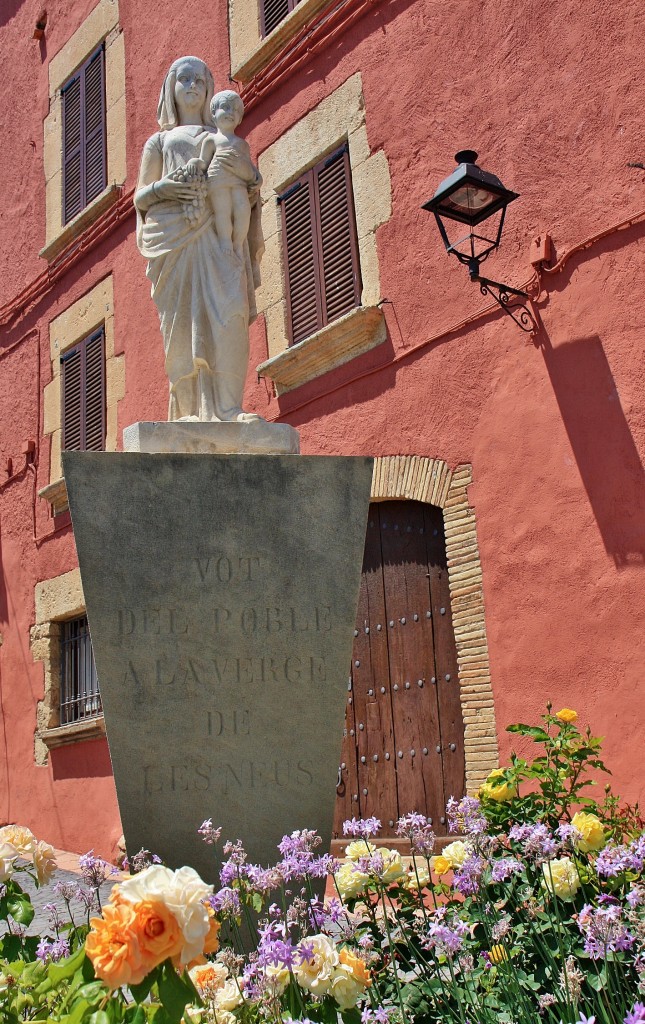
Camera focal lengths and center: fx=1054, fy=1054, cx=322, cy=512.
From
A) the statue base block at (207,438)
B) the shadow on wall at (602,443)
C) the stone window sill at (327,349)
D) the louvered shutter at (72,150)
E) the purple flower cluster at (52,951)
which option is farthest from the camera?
the louvered shutter at (72,150)

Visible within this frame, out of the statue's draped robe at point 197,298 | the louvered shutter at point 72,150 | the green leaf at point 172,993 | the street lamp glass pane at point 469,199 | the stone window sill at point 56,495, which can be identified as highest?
the louvered shutter at point 72,150

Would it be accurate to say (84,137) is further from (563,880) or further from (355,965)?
(355,965)

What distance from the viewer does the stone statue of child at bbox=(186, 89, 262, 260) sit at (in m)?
4.44

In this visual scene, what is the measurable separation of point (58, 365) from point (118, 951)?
10.1 metres

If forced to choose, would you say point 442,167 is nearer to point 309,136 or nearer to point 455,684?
point 309,136

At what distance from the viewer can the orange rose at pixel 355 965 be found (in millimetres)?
1957

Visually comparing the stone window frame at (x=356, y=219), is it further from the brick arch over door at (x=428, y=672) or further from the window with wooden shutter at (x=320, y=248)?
the brick arch over door at (x=428, y=672)

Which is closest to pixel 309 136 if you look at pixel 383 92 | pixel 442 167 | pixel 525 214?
pixel 383 92

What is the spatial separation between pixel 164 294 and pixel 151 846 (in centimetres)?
227

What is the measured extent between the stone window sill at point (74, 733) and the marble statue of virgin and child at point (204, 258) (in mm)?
5350

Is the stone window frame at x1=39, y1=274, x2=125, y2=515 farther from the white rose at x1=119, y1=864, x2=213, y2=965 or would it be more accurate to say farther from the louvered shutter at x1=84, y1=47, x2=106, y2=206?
the white rose at x1=119, y1=864, x2=213, y2=965

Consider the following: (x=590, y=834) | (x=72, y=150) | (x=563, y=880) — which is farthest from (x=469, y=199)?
(x=72, y=150)

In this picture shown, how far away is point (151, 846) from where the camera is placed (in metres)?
3.56

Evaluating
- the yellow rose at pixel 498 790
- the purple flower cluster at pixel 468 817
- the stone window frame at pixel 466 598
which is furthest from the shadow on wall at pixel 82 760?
the purple flower cluster at pixel 468 817
